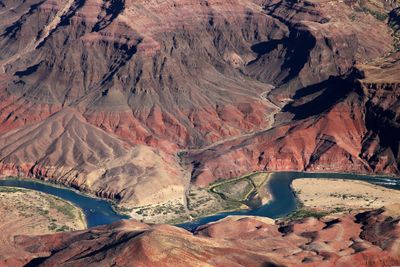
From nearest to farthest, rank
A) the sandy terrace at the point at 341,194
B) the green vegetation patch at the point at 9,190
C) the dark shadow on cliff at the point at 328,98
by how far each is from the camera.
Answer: the sandy terrace at the point at 341,194 → the green vegetation patch at the point at 9,190 → the dark shadow on cliff at the point at 328,98

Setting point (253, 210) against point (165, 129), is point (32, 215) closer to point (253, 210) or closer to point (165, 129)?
point (253, 210)

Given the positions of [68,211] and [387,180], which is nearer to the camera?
[68,211]

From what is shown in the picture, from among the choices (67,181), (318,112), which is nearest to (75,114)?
(67,181)

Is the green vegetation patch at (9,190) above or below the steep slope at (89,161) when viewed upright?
below

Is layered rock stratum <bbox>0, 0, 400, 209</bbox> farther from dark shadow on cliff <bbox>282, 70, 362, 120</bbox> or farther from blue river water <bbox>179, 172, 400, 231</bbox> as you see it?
blue river water <bbox>179, 172, 400, 231</bbox>

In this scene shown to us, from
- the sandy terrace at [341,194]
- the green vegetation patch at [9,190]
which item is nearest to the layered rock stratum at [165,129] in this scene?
the green vegetation patch at [9,190]

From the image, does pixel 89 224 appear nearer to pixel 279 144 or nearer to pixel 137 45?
pixel 279 144

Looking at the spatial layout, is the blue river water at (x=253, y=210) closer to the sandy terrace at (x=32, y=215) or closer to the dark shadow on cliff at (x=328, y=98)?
the sandy terrace at (x=32, y=215)

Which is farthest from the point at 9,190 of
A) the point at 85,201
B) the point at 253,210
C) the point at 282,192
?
the point at 282,192

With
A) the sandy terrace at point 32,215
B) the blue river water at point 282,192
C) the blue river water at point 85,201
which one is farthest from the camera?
the blue river water at point 282,192
